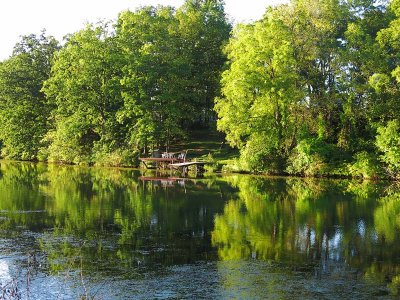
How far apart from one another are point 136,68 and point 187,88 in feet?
25.4

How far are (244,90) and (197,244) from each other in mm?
30416

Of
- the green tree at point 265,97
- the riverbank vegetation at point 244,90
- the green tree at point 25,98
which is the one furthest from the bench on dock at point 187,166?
the green tree at point 25,98

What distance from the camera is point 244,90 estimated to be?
1806 inches

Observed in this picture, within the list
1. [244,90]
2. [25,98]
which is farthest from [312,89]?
[25,98]

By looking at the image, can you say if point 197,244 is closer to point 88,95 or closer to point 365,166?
point 365,166

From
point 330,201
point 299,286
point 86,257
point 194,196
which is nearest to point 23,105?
point 194,196

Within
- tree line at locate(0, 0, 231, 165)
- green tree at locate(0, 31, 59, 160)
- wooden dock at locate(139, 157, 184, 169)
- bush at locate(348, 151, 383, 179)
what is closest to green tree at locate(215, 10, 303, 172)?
wooden dock at locate(139, 157, 184, 169)

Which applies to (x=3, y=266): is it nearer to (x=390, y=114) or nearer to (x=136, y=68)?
(x=390, y=114)

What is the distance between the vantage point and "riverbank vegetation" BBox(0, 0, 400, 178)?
44188 millimetres

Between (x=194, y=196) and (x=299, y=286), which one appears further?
(x=194, y=196)

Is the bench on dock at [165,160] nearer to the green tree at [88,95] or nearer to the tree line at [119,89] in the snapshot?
the tree line at [119,89]

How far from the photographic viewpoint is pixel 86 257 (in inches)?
585

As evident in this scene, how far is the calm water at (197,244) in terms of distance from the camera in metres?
12.1

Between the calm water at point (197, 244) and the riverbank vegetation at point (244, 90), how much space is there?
→ 14.2 m
